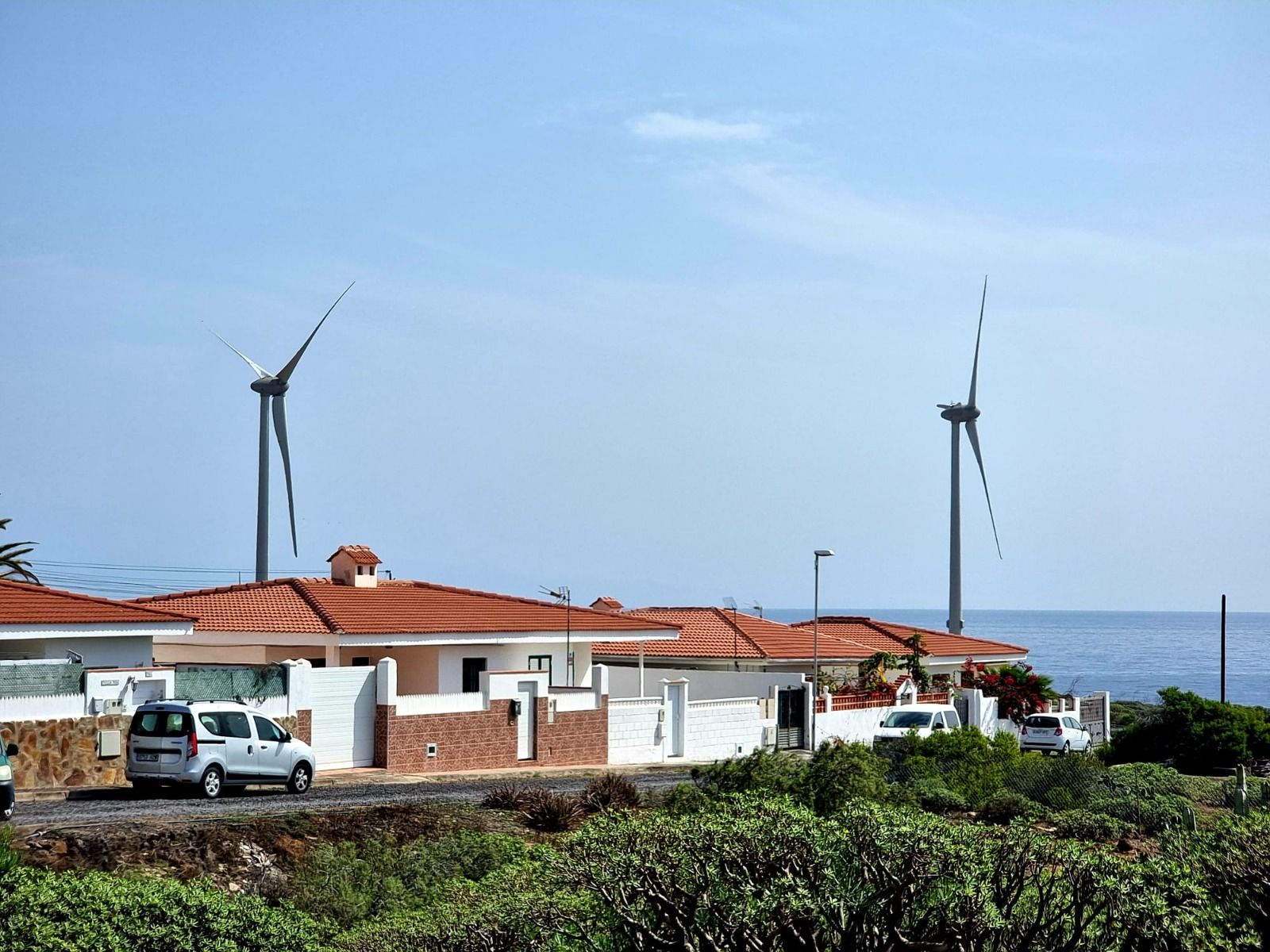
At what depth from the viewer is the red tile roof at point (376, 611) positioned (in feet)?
125

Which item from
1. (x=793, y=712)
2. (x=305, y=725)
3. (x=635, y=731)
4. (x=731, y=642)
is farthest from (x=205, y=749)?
(x=731, y=642)

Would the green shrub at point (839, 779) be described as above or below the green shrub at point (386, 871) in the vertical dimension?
above

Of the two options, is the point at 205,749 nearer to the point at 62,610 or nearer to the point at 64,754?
the point at 64,754

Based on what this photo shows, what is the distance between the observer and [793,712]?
45406 millimetres

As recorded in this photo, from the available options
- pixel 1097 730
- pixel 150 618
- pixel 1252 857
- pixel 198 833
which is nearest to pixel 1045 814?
pixel 1252 857

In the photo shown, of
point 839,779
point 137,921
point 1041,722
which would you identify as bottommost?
point 1041,722

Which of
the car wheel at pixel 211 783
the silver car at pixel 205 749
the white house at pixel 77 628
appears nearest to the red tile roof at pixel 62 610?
the white house at pixel 77 628

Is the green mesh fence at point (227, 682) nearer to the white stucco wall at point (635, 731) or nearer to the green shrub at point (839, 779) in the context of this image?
the white stucco wall at point (635, 731)

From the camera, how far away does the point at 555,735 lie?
37.7m

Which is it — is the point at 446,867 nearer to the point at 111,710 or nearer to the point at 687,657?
the point at 111,710

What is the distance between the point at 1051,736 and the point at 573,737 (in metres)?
17.2

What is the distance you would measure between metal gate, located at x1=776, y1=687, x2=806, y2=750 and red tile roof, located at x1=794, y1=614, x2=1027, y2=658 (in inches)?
411

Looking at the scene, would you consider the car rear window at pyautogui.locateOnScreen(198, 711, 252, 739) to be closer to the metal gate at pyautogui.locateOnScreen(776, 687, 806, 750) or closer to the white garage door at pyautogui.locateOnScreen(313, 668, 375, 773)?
the white garage door at pyautogui.locateOnScreen(313, 668, 375, 773)

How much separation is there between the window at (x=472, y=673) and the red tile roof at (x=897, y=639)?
1744cm
